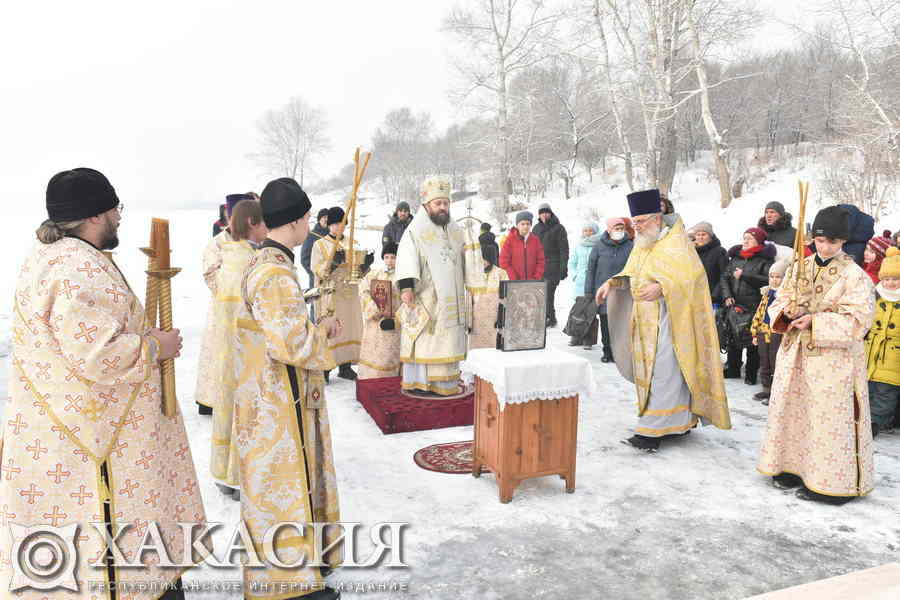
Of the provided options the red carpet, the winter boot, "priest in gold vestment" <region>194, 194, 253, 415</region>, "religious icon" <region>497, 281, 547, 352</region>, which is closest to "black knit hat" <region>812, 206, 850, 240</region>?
"religious icon" <region>497, 281, 547, 352</region>

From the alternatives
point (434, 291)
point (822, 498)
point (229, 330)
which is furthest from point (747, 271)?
point (229, 330)

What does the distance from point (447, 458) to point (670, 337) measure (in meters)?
1.95

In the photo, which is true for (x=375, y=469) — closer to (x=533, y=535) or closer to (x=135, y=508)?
(x=533, y=535)

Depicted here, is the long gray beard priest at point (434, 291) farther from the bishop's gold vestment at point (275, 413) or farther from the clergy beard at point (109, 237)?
the clergy beard at point (109, 237)

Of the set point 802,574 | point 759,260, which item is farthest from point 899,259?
point 802,574

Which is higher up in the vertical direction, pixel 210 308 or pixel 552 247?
pixel 552 247

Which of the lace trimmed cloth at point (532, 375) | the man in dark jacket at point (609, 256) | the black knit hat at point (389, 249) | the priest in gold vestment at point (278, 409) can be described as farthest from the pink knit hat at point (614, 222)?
the priest in gold vestment at point (278, 409)

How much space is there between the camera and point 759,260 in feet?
21.2

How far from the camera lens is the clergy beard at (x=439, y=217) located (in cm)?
520

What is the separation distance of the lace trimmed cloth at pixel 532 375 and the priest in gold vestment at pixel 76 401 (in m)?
2.08

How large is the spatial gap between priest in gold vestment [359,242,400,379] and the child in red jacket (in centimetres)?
303

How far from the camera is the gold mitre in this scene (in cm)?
519

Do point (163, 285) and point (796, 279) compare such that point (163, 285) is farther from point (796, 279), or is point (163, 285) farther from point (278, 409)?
point (796, 279)

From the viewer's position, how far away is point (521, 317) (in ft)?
13.3
